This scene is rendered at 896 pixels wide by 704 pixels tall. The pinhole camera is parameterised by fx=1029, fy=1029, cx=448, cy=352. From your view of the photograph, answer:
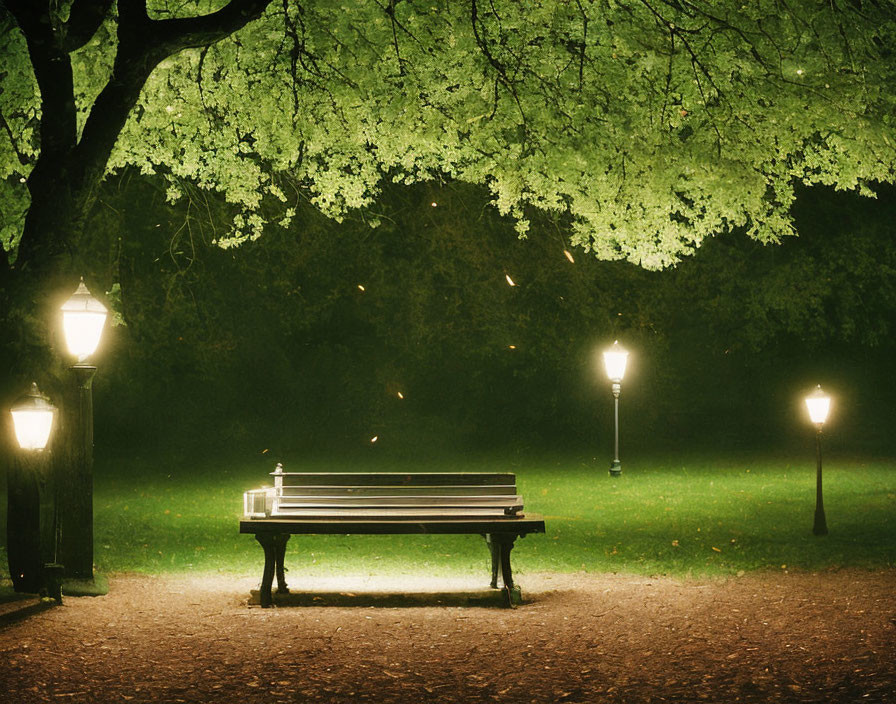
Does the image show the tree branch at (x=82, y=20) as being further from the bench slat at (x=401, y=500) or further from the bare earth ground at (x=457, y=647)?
the bare earth ground at (x=457, y=647)

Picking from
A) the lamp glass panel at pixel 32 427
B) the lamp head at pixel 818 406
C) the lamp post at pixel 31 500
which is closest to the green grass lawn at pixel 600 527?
the lamp head at pixel 818 406

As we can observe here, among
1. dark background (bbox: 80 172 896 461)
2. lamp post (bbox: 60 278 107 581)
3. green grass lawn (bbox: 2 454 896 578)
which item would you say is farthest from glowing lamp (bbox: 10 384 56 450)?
dark background (bbox: 80 172 896 461)

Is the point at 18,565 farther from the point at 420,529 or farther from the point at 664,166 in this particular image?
the point at 664,166

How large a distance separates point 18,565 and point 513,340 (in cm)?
2268

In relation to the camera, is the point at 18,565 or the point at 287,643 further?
the point at 18,565

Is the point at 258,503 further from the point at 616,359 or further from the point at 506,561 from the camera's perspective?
the point at 616,359

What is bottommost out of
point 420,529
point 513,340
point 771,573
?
point 771,573

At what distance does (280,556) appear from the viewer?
9133 mm

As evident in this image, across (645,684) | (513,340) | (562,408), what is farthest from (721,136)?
(562,408)

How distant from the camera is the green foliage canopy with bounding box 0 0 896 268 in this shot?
1262 cm

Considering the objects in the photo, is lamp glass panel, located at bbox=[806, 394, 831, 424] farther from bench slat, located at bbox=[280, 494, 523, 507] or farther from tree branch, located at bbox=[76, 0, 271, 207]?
tree branch, located at bbox=[76, 0, 271, 207]

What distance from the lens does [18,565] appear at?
28.9 ft

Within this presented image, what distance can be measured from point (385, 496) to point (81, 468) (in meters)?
2.77

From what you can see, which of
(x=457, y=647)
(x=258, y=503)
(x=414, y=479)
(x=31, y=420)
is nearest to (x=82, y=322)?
(x=31, y=420)
